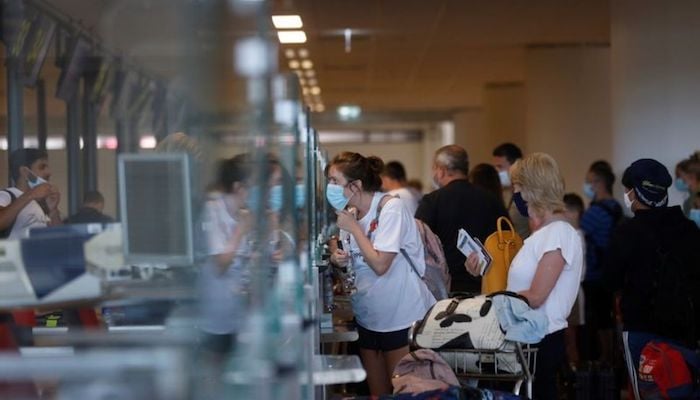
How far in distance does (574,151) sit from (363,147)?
17.2 meters

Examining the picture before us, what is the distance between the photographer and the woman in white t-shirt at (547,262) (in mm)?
4387

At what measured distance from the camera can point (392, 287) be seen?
4805 mm

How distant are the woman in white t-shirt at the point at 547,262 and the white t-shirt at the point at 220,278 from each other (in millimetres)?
2111

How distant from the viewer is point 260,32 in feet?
→ 7.38

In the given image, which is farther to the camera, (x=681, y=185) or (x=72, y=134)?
(x=681, y=185)

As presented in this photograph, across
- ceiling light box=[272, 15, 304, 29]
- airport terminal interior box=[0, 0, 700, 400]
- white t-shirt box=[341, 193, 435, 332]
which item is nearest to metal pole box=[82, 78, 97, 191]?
airport terminal interior box=[0, 0, 700, 400]

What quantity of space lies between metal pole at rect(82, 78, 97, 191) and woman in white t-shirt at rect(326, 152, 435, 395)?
973 mm

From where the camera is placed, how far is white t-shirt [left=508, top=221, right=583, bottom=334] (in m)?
4.40

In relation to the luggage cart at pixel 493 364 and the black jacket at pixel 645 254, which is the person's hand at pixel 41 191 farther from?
the black jacket at pixel 645 254

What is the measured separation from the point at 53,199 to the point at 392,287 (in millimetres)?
1484

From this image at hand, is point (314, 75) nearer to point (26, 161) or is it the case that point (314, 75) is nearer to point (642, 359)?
point (26, 161)

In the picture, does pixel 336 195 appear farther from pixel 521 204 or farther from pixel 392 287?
pixel 521 204

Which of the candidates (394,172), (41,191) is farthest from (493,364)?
(394,172)

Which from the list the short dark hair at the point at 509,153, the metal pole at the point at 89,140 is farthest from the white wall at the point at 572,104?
the metal pole at the point at 89,140
